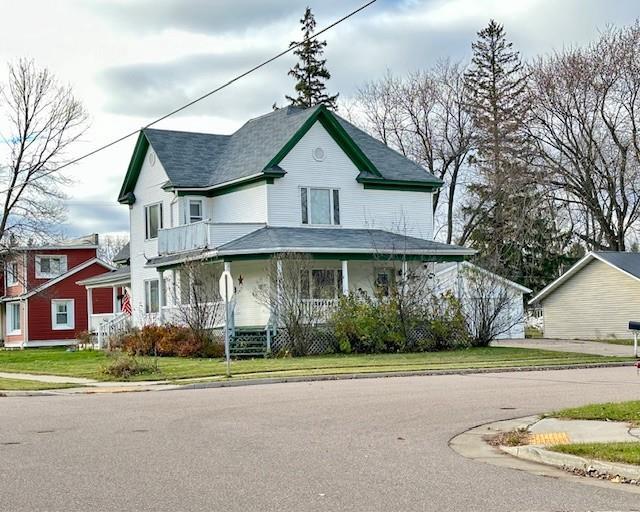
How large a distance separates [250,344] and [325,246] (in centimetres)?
456

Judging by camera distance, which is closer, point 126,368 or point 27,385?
point 27,385

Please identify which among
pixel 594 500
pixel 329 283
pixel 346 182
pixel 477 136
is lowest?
pixel 594 500

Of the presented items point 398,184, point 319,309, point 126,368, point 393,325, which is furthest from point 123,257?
point 126,368

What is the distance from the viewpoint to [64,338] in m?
58.6

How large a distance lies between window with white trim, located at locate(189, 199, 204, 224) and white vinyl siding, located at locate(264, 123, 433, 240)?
4.30 meters

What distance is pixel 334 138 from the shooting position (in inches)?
1545

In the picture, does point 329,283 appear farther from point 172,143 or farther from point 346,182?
point 172,143

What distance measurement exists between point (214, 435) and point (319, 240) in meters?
23.0

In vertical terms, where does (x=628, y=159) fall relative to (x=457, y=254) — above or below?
above

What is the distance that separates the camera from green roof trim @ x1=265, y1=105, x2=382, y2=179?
37.7 m

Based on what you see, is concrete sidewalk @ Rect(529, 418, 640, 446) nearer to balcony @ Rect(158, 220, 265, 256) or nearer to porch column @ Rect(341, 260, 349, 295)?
porch column @ Rect(341, 260, 349, 295)

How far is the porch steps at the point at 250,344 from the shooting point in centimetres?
3300

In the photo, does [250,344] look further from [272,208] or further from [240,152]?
[240,152]

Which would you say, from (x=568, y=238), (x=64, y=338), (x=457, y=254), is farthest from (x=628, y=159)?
(x=64, y=338)
